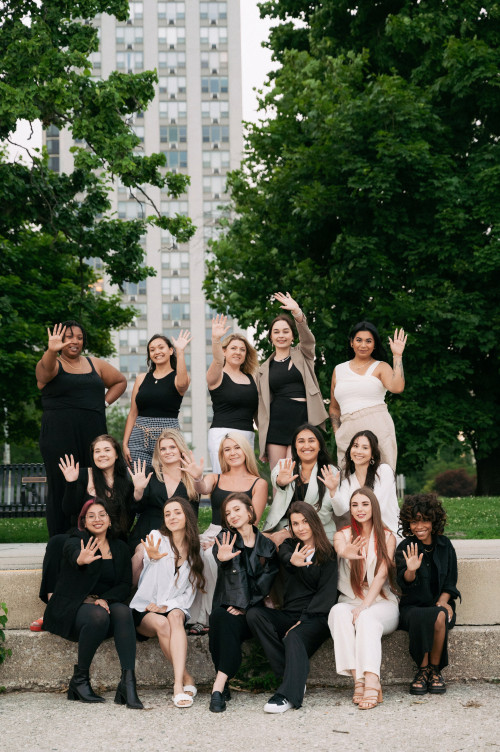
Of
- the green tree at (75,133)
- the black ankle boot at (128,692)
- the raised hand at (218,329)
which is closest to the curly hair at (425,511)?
the black ankle boot at (128,692)

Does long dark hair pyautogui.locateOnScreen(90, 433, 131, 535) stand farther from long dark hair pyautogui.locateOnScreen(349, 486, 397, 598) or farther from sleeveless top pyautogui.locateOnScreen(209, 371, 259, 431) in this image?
long dark hair pyautogui.locateOnScreen(349, 486, 397, 598)

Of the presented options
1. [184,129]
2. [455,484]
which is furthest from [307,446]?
[184,129]

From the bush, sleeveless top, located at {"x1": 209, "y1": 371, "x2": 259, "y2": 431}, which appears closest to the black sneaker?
sleeveless top, located at {"x1": 209, "y1": 371, "x2": 259, "y2": 431}

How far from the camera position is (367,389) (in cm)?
685

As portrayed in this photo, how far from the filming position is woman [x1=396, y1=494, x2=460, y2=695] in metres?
5.41

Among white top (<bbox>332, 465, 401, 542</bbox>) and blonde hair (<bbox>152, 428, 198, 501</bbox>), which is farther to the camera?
blonde hair (<bbox>152, 428, 198, 501</bbox>)

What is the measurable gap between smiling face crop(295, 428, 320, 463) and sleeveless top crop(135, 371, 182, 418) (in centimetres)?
115

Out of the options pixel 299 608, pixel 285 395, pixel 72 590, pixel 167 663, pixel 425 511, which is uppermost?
pixel 285 395

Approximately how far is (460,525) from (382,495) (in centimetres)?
495

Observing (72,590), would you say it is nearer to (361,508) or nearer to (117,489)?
(117,489)

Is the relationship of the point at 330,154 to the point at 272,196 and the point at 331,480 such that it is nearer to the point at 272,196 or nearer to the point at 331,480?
the point at 272,196

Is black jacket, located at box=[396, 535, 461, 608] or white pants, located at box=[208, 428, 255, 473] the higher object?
white pants, located at box=[208, 428, 255, 473]

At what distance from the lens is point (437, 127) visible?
1530 centimetres

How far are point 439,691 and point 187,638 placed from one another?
1.70 metres
